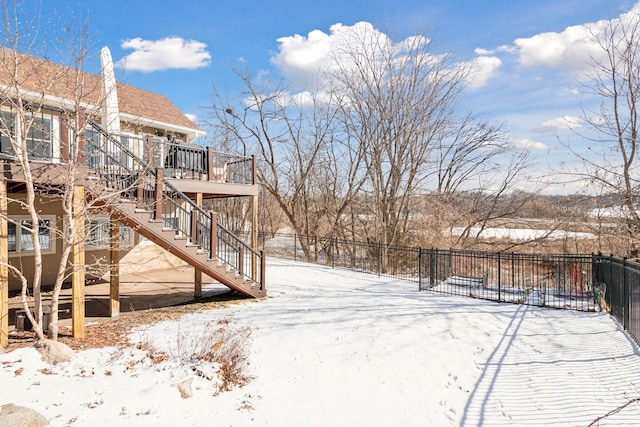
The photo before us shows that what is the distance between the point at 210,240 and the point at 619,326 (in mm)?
8963

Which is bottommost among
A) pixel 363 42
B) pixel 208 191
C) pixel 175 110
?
pixel 208 191

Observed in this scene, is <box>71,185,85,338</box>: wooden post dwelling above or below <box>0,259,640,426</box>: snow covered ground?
above

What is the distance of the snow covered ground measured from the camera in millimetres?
4211

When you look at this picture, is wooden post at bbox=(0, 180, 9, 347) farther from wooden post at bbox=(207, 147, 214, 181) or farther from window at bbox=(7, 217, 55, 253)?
window at bbox=(7, 217, 55, 253)

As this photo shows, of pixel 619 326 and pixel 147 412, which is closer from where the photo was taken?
pixel 147 412

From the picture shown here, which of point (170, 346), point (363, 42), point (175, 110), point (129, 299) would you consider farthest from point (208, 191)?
point (363, 42)

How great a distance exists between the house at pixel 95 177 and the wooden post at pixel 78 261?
0.02 m

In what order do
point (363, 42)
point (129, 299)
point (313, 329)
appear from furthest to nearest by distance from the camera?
point (363, 42) → point (129, 299) → point (313, 329)

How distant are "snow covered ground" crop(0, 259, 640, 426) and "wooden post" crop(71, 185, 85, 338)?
1.05 metres

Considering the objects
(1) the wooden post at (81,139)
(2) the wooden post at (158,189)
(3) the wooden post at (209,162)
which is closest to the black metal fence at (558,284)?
(3) the wooden post at (209,162)

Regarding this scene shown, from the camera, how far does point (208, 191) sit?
10141mm

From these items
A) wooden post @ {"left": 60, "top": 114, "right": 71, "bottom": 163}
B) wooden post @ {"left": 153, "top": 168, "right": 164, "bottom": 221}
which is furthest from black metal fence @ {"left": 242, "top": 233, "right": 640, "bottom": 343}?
wooden post @ {"left": 60, "top": 114, "right": 71, "bottom": 163}

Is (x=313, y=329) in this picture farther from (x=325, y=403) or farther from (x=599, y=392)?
(x=599, y=392)

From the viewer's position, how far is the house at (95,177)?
19.9 ft
